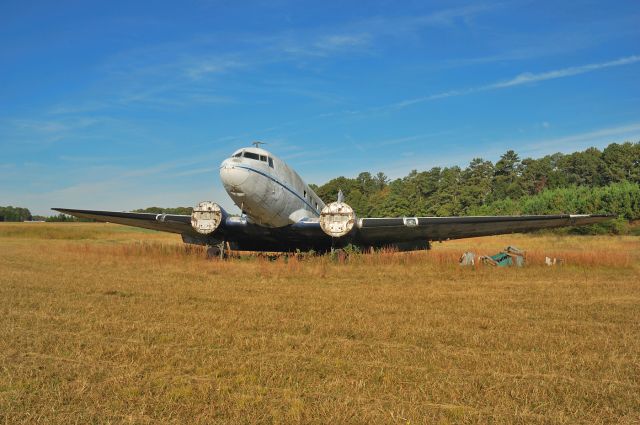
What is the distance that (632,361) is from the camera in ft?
16.1

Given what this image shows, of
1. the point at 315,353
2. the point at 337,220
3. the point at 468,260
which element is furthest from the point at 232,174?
the point at 315,353

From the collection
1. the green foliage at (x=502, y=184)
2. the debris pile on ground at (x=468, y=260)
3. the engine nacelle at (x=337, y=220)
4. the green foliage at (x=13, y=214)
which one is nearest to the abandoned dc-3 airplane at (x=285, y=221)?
the engine nacelle at (x=337, y=220)

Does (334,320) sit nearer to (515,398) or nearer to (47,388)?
(515,398)

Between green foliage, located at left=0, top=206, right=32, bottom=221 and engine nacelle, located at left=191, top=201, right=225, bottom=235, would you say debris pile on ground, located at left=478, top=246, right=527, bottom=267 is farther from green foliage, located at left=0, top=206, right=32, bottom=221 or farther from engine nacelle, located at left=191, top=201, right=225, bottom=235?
green foliage, located at left=0, top=206, right=32, bottom=221

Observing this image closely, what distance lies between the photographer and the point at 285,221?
61.7 feet

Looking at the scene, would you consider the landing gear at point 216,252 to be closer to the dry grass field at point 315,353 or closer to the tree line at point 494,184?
the dry grass field at point 315,353

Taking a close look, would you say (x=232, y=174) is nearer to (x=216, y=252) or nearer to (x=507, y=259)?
(x=216, y=252)

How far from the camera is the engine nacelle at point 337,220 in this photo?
54.2ft

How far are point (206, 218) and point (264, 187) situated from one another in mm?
3110

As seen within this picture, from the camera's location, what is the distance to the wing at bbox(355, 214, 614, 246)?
17219 mm

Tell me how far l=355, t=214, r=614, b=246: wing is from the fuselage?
9.40 ft

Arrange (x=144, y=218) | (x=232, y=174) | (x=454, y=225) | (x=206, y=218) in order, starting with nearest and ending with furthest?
(x=232, y=174), (x=454, y=225), (x=206, y=218), (x=144, y=218)

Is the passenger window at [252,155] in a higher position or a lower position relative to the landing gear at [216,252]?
higher

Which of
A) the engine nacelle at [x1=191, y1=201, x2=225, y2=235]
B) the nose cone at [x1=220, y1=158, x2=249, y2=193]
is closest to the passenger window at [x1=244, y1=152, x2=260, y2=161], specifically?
the nose cone at [x1=220, y1=158, x2=249, y2=193]
